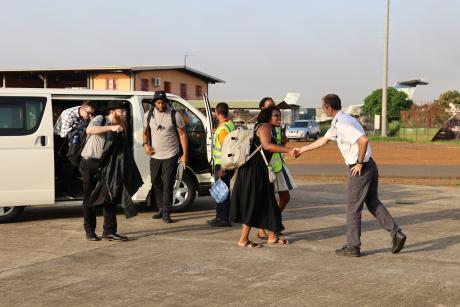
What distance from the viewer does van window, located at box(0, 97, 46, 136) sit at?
8.31 meters

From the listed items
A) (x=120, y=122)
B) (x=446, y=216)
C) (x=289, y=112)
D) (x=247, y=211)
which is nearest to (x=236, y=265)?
(x=247, y=211)

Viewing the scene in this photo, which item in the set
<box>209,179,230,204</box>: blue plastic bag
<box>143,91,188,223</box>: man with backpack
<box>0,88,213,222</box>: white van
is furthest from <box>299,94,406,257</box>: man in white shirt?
<box>0,88,213,222</box>: white van

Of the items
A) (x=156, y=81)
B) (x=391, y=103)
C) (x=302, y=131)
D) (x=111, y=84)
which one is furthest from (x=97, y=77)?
Result: (x=391, y=103)

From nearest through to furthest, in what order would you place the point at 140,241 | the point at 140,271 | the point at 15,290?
the point at 15,290 < the point at 140,271 < the point at 140,241

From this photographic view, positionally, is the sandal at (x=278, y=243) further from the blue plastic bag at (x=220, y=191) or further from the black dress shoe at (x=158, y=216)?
the black dress shoe at (x=158, y=216)

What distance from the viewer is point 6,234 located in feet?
25.8

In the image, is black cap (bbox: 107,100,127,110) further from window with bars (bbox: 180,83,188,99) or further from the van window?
window with bars (bbox: 180,83,188,99)

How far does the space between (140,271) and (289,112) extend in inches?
1915

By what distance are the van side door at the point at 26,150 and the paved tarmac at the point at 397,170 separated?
932 centimetres

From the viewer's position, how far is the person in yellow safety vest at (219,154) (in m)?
8.08

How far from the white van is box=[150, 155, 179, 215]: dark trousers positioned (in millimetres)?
557

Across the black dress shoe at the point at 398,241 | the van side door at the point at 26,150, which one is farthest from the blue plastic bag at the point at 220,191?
the van side door at the point at 26,150

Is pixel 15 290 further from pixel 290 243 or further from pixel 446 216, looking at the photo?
pixel 446 216

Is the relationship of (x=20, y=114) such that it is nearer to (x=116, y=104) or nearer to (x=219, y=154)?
(x=116, y=104)
